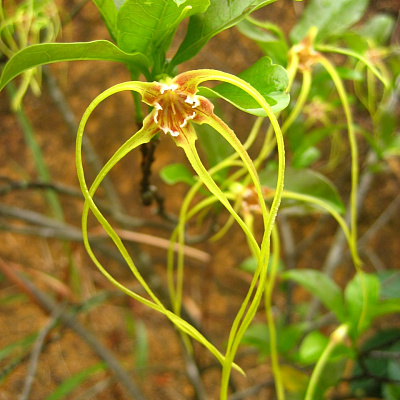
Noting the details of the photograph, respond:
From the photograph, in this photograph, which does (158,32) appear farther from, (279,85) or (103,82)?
(103,82)

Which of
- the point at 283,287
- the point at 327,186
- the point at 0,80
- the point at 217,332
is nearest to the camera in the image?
the point at 0,80

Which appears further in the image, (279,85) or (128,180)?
(128,180)

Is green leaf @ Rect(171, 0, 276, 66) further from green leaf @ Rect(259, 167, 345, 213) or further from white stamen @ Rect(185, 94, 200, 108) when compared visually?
green leaf @ Rect(259, 167, 345, 213)

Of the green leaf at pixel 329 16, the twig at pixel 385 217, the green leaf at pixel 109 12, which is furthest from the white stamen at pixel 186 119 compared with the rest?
the twig at pixel 385 217

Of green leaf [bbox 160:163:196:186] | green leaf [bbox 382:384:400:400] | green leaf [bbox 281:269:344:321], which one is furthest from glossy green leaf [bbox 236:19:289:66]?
green leaf [bbox 382:384:400:400]

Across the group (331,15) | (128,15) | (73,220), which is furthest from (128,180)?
(128,15)

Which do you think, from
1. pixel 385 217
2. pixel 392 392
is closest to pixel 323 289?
pixel 392 392
